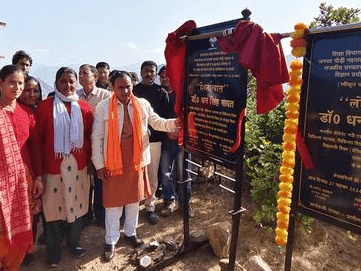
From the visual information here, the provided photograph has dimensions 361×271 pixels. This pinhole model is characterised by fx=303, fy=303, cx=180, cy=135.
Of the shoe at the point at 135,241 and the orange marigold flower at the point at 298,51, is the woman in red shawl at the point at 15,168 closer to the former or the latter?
the shoe at the point at 135,241

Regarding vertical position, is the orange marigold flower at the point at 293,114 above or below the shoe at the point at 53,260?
above

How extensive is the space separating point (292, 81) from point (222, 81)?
29.6 inches

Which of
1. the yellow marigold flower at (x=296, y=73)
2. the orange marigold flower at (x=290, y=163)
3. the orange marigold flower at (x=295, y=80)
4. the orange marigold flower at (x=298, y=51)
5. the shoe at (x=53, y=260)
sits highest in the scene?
the orange marigold flower at (x=298, y=51)

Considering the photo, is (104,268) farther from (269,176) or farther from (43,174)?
(269,176)

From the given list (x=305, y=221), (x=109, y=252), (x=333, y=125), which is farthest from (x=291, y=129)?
(x=109, y=252)

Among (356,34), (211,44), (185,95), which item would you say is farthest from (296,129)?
(185,95)

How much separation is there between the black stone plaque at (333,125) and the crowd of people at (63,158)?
1.85 metres

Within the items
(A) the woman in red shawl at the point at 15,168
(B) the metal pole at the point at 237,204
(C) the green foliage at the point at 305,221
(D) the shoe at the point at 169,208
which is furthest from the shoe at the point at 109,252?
(C) the green foliage at the point at 305,221

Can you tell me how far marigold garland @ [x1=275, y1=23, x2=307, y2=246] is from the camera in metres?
2.21

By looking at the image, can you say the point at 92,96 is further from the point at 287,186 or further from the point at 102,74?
the point at 287,186

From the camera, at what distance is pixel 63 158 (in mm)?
3320

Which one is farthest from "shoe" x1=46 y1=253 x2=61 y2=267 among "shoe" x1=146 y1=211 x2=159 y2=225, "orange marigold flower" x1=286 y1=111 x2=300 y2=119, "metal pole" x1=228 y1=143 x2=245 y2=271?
"orange marigold flower" x1=286 y1=111 x2=300 y2=119

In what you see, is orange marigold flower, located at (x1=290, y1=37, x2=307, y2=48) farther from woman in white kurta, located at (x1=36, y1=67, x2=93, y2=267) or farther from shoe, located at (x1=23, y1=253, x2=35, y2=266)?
shoe, located at (x1=23, y1=253, x2=35, y2=266)

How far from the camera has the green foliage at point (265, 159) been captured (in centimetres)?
412
